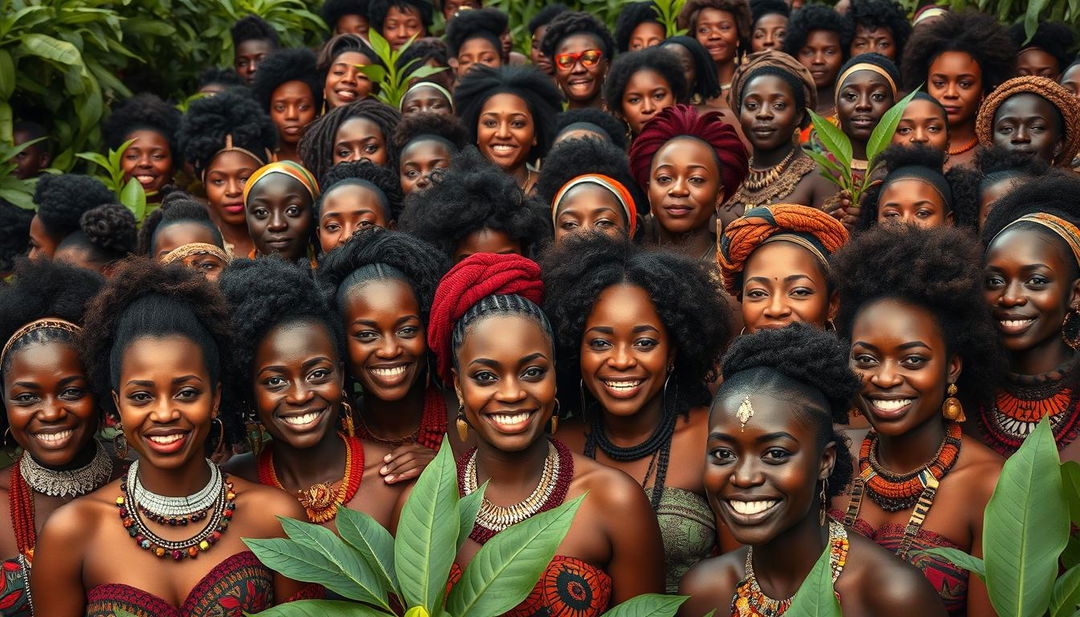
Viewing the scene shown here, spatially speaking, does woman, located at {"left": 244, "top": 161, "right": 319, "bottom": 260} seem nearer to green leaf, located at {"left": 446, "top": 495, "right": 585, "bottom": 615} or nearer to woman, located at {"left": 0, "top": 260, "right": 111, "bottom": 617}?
woman, located at {"left": 0, "top": 260, "right": 111, "bottom": 617}

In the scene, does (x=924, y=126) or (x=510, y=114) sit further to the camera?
(x=510, y=114)

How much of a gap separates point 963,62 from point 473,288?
4596 mm

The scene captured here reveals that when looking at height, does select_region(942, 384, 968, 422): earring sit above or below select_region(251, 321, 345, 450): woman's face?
below

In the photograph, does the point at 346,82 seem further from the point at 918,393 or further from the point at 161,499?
the point at 918,393

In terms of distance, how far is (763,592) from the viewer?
11.5ft

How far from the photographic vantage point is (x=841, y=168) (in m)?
6.00

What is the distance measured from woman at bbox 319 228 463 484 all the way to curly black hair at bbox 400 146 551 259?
59 cm

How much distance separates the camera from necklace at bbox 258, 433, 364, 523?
423cm

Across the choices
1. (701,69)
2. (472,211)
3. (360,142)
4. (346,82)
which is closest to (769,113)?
(701,69)

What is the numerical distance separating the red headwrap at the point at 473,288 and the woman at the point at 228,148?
3.17 metres

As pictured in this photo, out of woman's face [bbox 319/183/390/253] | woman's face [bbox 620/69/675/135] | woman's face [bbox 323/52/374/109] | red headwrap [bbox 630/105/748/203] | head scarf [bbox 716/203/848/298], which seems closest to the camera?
head scarf [bbox 716/203/848/298]

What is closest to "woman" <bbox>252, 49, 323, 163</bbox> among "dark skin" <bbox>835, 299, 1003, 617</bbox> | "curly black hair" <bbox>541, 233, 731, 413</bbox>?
"curly black hair" <bbox>541, 233, 731, 413</bbox>

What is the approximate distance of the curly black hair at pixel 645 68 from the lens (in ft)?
26.2

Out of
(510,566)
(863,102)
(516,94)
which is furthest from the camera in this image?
(516,94)
